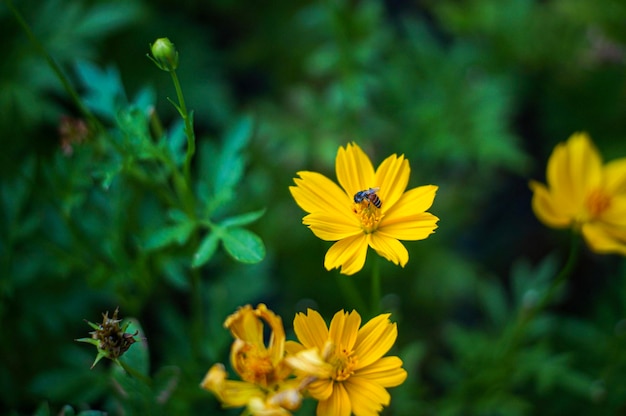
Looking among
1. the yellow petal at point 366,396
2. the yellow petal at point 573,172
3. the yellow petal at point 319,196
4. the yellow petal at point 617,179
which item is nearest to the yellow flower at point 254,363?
the yellow petal at point 366,396

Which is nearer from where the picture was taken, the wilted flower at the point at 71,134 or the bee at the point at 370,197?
the bee at the point at 370,197

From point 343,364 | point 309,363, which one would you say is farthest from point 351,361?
point 309,363

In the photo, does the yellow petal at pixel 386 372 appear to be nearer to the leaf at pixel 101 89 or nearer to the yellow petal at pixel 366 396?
the yellow petal at pixel 366 396

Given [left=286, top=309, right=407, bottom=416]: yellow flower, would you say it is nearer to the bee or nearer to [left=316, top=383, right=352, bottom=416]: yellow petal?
[left=316, top=383, right=352, bottom=416]: yellow petal

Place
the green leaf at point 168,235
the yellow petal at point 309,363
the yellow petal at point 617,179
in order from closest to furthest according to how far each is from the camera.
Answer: the yellow petal at point 309,363, the green leaf at point 168,235, the yellow petal at point 617,179

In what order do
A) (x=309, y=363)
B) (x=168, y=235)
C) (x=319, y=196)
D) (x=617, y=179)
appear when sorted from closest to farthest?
(x=309, y=363) → (x=319, y=196) → (x=168, y=235) → (x=617, y=179)

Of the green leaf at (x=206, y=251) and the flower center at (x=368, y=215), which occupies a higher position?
the flower center at (x=368, y=215)

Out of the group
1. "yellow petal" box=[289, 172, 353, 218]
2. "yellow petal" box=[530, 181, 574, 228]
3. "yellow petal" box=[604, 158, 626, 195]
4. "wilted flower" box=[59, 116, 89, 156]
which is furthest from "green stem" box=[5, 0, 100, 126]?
"yellow petal" box=[604, 158, 626, 195]

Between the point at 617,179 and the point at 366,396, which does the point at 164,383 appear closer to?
the point at 366,396
